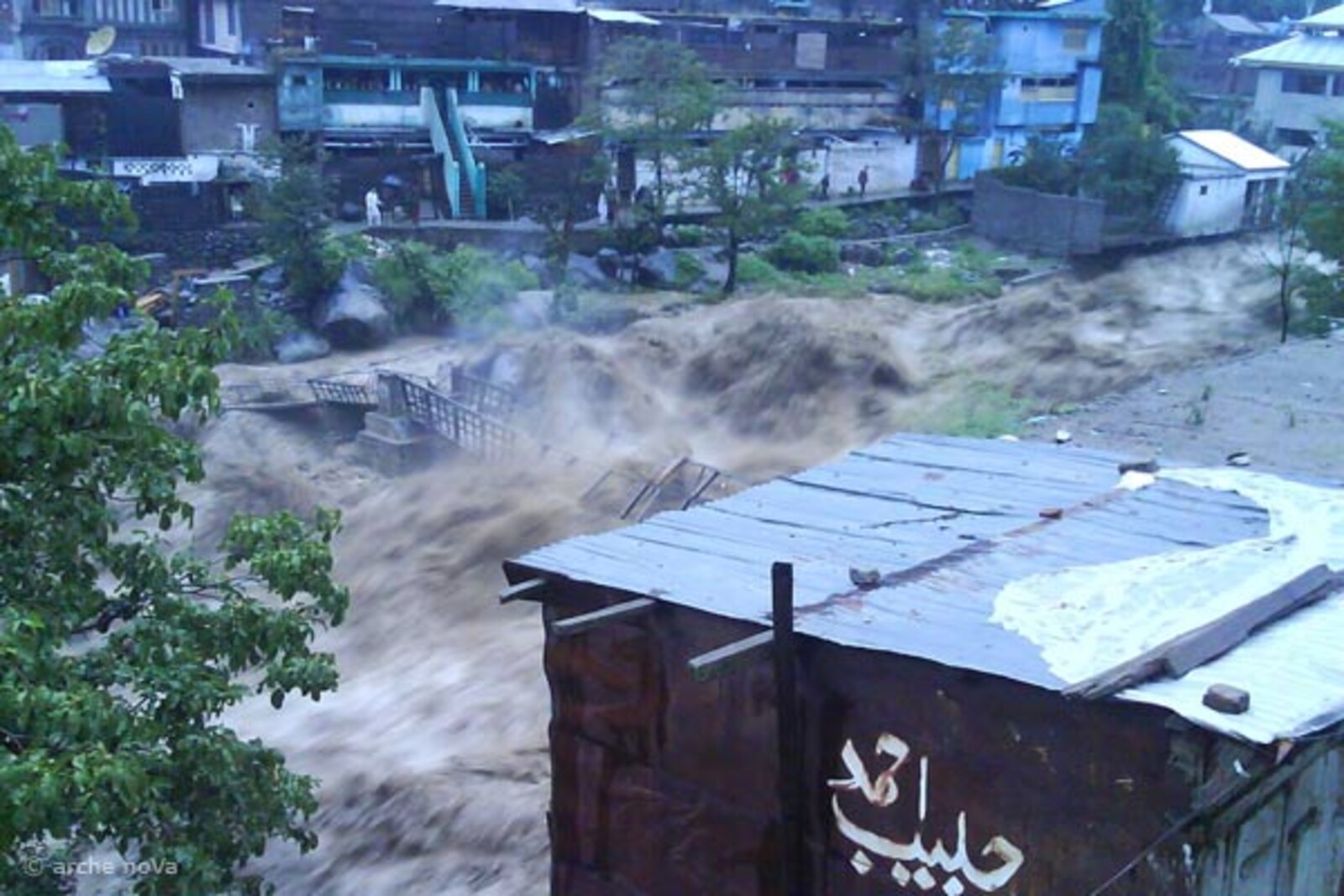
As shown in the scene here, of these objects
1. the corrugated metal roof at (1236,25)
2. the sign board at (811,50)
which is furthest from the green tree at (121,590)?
the corrugated metal roof at (1236,25)

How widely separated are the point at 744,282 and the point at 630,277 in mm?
2516

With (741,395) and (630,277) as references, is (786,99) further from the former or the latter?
(741,395)

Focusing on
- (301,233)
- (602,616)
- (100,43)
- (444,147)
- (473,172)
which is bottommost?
(301,233)

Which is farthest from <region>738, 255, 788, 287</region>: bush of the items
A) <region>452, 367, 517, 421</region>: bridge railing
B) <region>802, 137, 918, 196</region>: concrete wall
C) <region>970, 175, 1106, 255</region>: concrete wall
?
<region>452, 367, 517, 421</region>: bridge railing

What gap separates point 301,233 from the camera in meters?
28.4

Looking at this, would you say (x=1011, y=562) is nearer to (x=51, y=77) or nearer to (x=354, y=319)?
(x=354, y=319)

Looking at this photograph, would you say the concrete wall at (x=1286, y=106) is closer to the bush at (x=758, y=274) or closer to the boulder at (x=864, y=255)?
the boulder at (x=864, y=255)

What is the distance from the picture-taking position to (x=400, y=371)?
26.5m

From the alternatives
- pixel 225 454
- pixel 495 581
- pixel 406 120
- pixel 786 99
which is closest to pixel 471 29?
pixel 406 120

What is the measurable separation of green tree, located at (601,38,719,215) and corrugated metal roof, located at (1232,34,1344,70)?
61.2 ft

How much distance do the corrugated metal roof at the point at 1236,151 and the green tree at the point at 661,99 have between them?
45.5 feet

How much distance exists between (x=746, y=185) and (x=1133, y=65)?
1836 centimetres

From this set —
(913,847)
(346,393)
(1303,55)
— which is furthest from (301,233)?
(1303,55)

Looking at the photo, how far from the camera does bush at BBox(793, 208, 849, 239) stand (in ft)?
115
